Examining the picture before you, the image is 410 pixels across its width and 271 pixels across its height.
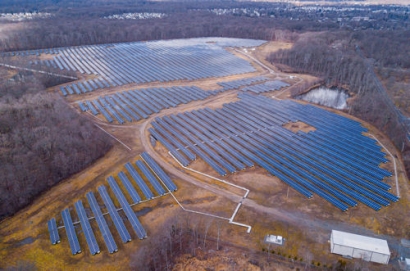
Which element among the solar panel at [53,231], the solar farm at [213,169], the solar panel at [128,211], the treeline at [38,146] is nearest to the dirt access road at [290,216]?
the solar farm at [213,169]

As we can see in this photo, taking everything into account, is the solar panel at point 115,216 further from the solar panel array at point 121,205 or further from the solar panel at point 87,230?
the solar panel at point 87,230

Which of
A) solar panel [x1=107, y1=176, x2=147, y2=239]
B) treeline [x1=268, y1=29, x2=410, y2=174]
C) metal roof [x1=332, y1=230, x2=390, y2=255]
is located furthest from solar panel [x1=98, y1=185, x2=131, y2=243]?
treeline [x1=268, y1=29, x2=410, y2=174]

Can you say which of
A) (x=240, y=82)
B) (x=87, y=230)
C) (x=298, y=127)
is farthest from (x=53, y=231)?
(x=240, y=82)

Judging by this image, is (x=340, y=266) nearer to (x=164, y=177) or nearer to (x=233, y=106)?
(x=164, y=177)

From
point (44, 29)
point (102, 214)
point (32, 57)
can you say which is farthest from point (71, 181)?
point (44, 29)

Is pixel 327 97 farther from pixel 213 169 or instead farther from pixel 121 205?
pixel 121 205
